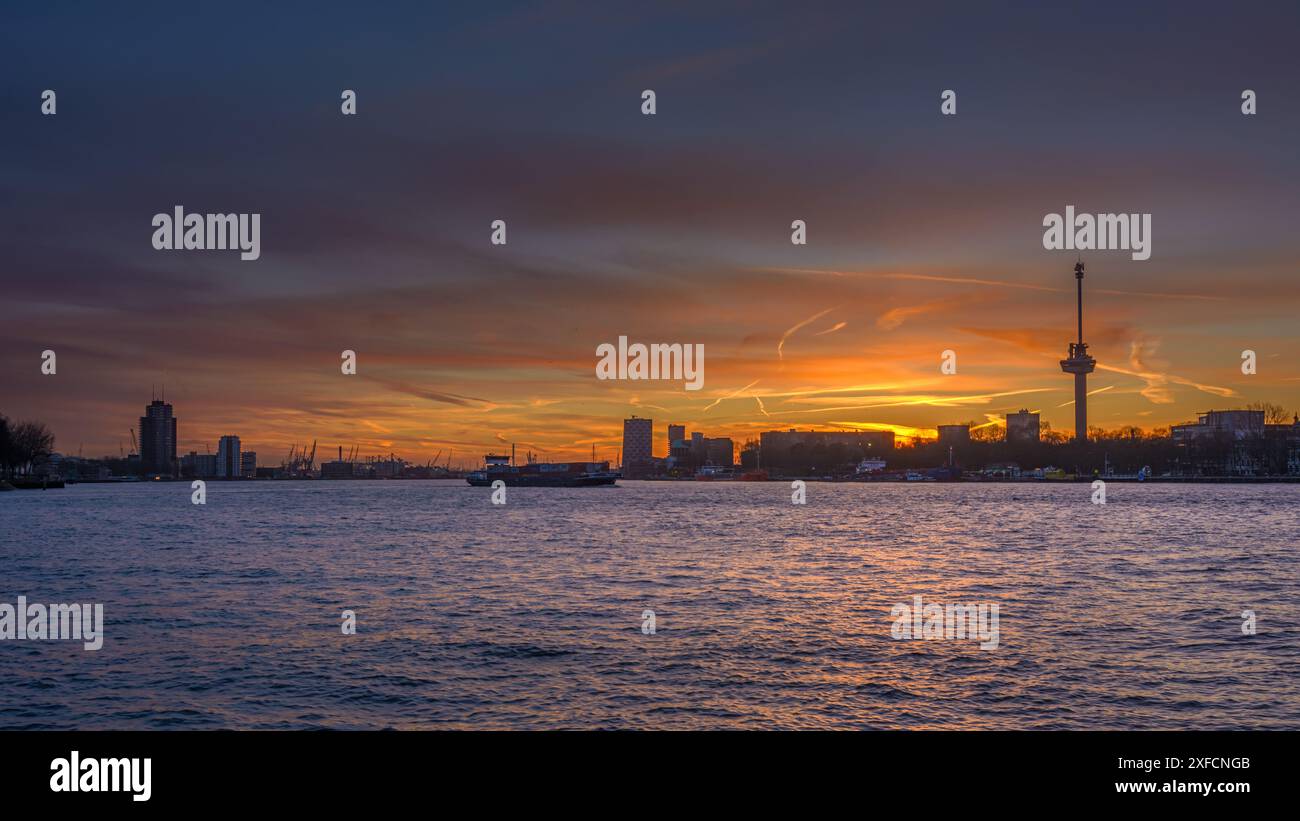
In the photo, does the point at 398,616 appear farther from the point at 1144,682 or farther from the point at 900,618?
the point at 1144,682

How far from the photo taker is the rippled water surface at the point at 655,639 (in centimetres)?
2036

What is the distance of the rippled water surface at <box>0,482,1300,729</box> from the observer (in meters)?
20.4

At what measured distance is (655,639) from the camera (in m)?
28.4
